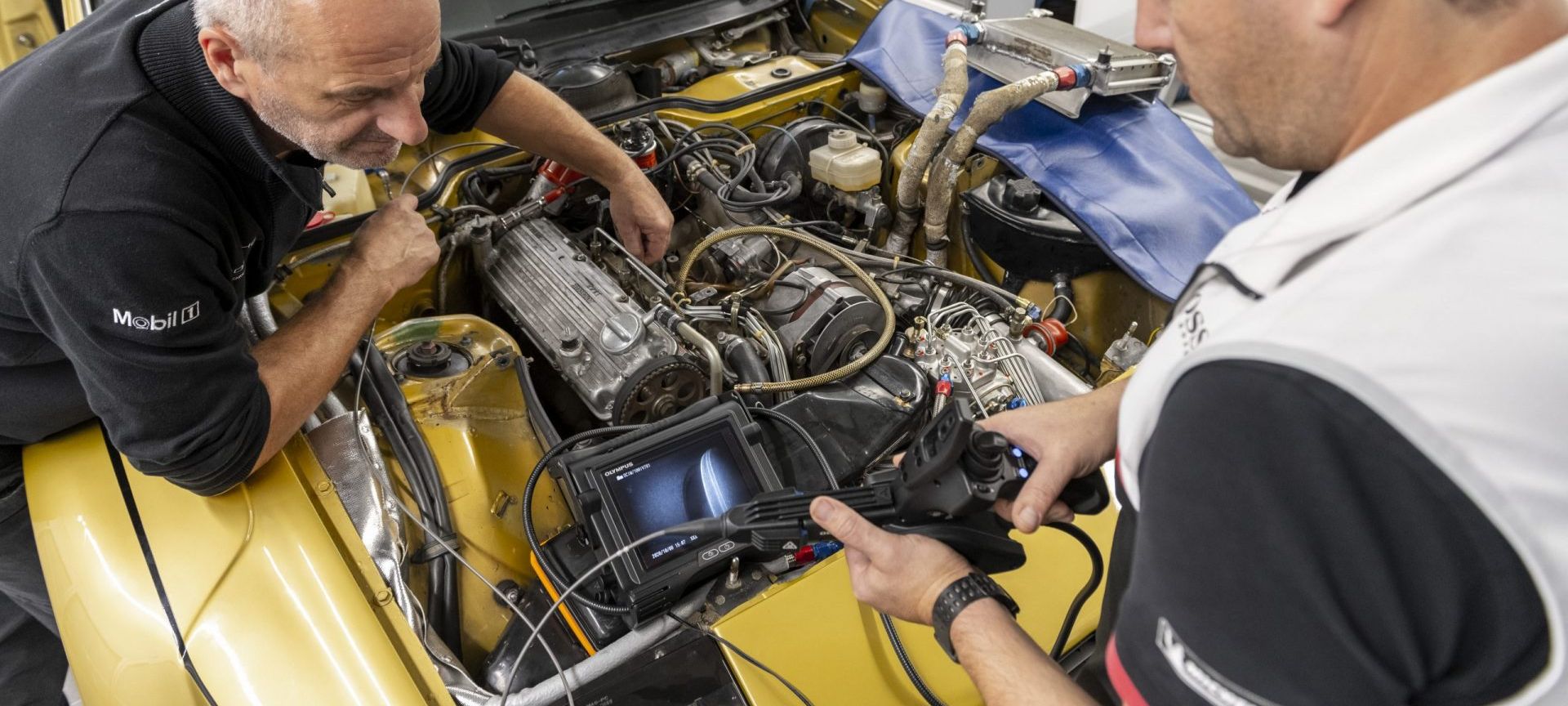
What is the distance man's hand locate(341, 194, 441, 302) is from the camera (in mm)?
1380

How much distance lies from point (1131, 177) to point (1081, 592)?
99 cm

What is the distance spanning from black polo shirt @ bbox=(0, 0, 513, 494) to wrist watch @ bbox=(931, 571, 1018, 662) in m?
0.98

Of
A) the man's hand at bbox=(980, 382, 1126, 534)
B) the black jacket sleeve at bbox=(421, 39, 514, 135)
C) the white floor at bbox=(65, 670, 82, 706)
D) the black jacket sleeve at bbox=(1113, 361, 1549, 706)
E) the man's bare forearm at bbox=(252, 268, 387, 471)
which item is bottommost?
the white floor at bbox=(65, 670, 82, 706)

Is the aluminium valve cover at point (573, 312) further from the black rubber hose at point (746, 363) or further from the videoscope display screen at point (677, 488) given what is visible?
the videoscope display screen at point (677, 488)

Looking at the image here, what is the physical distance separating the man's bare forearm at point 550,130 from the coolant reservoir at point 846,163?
0.45 meters

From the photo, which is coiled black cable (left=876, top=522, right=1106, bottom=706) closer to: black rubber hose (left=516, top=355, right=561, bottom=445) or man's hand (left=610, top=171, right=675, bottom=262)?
black rubber hose (left=516, top=355, right=561, bottom=445)

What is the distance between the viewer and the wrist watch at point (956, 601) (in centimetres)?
89

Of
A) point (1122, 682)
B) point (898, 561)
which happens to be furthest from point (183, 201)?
point (1122, 682)

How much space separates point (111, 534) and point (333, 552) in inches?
14.6

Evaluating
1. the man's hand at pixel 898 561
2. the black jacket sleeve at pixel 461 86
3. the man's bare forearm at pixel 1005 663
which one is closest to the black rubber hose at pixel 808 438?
the man's hand at pixel 898 561

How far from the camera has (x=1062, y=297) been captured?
1.72m

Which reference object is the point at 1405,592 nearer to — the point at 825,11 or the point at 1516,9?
the point at 1516,9

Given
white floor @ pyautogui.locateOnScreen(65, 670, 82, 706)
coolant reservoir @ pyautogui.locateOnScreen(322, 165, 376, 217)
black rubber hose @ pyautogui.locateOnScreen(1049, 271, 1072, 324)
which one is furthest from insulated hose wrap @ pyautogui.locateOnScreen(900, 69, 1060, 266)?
white floor @ pyautogui.locateOnScreen(65, 670, 82, 706)

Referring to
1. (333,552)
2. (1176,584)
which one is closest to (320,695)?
(333,552)
